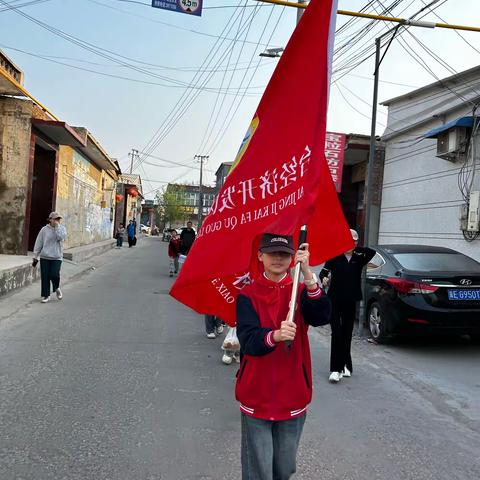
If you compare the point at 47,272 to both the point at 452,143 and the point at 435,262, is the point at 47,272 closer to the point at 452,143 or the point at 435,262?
the point at 435,262

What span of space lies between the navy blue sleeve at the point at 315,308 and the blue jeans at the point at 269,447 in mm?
511

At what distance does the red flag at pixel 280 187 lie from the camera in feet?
9.27

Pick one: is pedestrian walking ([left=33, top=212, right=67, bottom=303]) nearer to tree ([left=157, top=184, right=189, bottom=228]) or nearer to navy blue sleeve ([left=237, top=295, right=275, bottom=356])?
navy blue sleeve ([left=237, top=295, right=275, bottom=356])

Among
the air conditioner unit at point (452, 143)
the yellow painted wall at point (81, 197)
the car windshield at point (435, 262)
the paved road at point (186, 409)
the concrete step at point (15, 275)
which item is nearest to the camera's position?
the paved road at point (186, 409)

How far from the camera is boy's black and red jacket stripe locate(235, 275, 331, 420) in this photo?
2479 mm

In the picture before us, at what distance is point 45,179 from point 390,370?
15089mm

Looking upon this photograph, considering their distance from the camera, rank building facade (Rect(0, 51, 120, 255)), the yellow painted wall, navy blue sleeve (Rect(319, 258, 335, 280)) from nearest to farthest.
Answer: navy blue sleeve (Rect(319, 258, 335, 280))
building facade (Rect(0, 51, 120, 255))
the yellow painted wall

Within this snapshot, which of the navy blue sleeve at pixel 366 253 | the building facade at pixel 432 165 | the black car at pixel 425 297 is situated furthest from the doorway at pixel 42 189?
the navy blue sleeve at pixel 366 253

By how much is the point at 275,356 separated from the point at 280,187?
99 centimetres

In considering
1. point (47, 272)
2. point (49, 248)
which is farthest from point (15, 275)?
point (49, 248)

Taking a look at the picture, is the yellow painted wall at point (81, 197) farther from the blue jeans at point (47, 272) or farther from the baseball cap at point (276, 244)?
the baseball cap at point (276, 244)

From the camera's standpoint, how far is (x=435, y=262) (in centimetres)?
Answer: 766

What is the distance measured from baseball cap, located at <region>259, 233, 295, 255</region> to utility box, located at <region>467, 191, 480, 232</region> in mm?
10124

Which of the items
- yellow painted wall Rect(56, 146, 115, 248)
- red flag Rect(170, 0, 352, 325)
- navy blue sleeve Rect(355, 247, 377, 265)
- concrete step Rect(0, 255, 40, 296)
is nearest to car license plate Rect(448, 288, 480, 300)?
navy blue sleeve Rect(355, 247, 377, 265)
